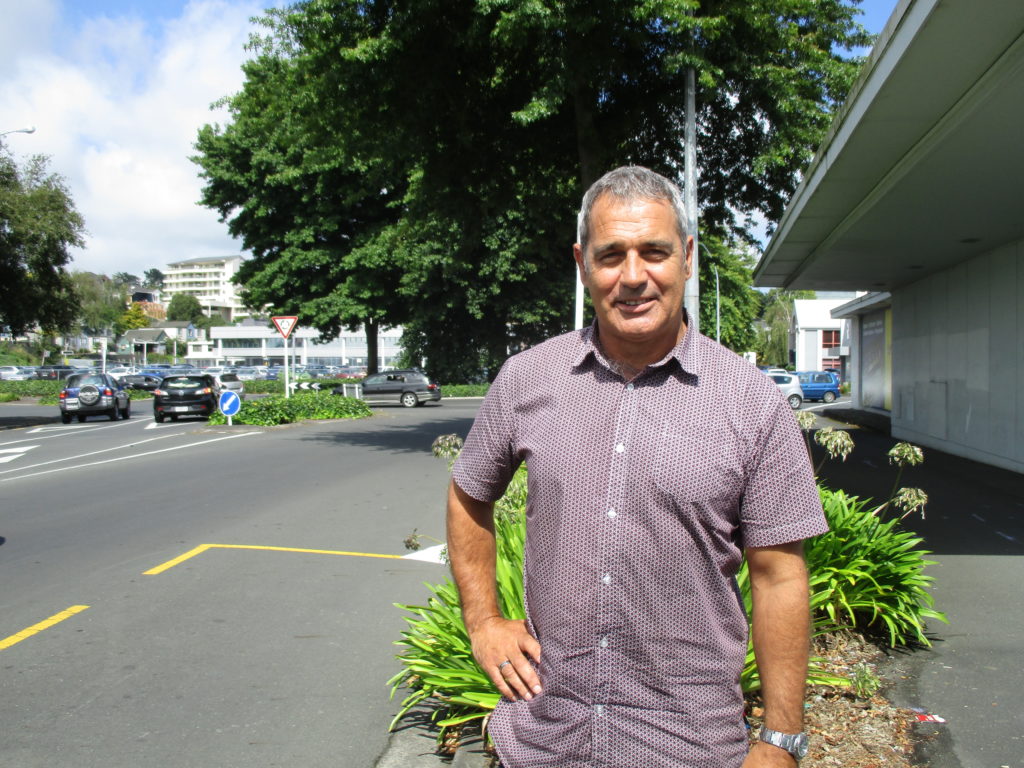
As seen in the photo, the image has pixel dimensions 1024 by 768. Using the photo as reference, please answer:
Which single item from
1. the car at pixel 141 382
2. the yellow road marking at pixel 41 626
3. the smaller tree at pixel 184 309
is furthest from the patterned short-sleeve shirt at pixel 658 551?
the smaller tree at pixel 184 309

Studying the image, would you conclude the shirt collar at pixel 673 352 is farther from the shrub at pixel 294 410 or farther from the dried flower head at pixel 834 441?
the shrub at pixel 294 410

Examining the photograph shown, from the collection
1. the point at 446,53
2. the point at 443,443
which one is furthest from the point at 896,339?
the point at 443,443

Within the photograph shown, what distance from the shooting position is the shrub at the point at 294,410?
22.4 metres

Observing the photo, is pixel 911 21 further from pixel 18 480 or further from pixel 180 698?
pixel 18 480

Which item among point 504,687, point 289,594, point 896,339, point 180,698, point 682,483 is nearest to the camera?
point 682,483

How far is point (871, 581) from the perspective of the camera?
4773 millimetres

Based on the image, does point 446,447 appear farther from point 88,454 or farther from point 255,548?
point 88,454

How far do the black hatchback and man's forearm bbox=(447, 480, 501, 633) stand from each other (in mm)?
24569

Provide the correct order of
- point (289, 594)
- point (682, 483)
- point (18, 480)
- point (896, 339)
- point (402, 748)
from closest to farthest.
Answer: point (682, 483) < point (402, 748) < point (289, 594) < point (18, 480) < point (896, 339)

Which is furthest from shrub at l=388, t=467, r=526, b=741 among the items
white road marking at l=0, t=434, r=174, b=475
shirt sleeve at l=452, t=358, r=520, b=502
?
white road marking at l=0, t=434, r=174, b=475

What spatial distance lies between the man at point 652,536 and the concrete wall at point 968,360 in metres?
13.0

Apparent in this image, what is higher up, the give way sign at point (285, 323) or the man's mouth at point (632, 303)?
the give way sign at point (285, 323)

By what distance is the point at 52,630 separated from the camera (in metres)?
5.26

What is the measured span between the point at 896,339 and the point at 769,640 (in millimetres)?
20265
